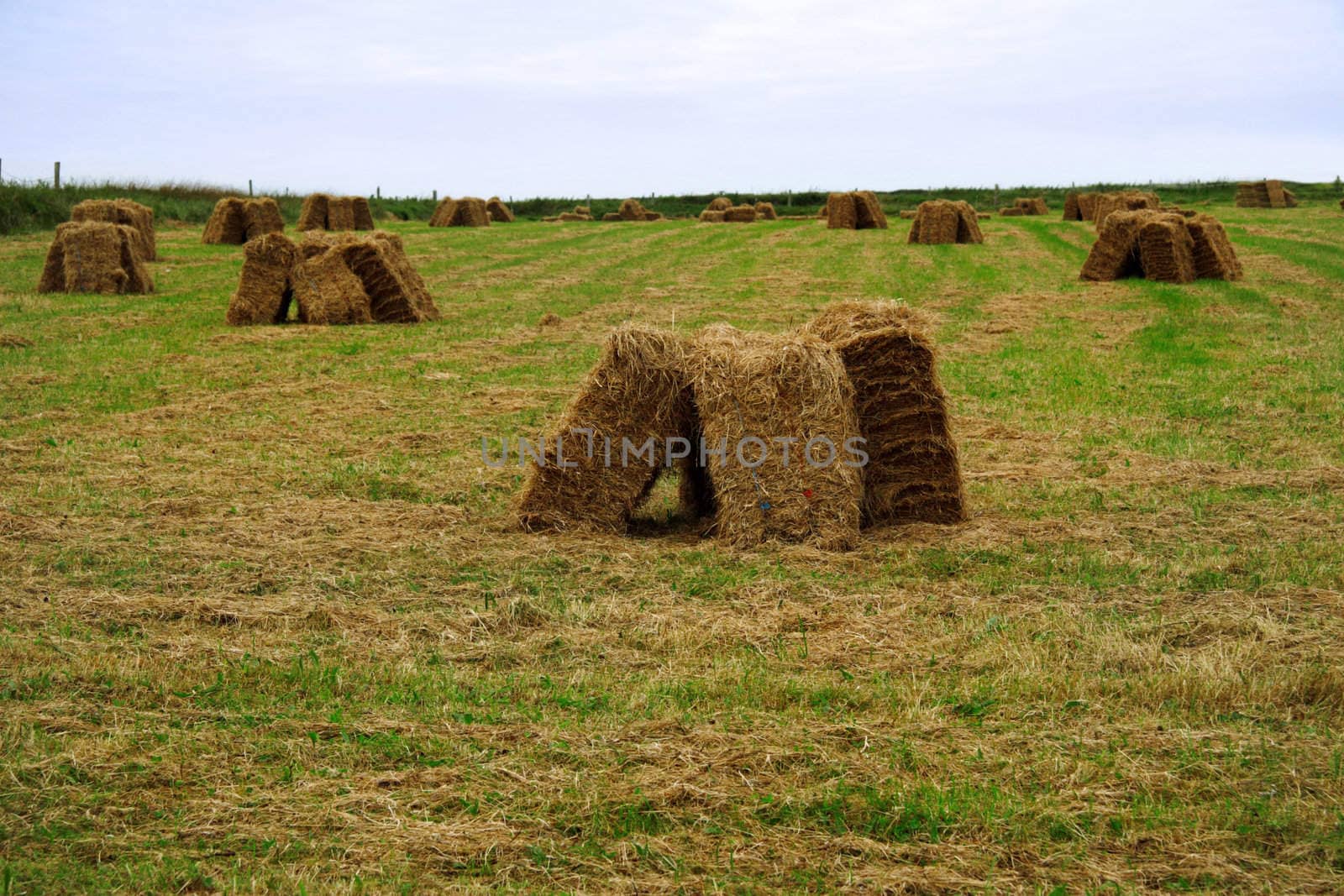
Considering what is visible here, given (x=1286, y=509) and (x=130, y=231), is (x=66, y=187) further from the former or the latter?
(x=1286, y=509)

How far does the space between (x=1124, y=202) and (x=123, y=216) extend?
31403 millimetres

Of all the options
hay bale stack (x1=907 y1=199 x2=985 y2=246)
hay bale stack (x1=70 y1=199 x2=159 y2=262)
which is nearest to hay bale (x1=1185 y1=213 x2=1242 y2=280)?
hay bale stack (x1=907 y1=199 x2=985 y2=246)

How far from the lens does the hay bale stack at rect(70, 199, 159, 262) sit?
32438 mm

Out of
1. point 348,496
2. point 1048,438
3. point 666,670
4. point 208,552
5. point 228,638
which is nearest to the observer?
point 666,670

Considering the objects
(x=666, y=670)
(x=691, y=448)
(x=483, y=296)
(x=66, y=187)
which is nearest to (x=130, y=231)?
(x=483, y=296)

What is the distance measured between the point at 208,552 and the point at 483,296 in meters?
19.0

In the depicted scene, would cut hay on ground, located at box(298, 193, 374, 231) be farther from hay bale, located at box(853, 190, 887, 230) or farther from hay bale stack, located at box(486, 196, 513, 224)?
hay bale, located at box(853, 190, 887, 230)

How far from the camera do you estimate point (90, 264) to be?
2564 cm

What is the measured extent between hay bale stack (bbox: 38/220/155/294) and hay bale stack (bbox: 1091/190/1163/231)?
1099 inches

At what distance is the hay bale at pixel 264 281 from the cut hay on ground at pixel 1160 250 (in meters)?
17.6

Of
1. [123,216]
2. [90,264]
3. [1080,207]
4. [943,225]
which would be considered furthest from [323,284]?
[1080,207]

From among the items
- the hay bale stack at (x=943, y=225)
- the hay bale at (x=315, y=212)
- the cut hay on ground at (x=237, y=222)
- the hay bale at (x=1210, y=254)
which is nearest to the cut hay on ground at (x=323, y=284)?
the hay bale at (x=1210, y=254)

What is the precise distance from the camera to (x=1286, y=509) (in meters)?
9.66

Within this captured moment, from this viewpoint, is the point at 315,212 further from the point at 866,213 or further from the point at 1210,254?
the point at 1210,254
